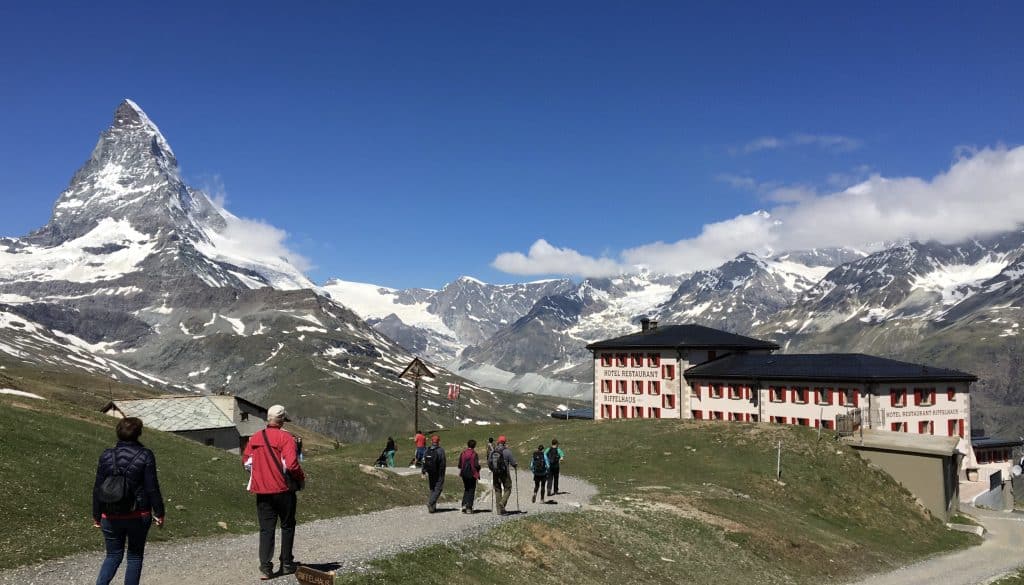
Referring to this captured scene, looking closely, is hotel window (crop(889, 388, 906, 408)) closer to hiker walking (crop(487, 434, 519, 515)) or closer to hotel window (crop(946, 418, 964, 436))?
hotel window (crop(946, 418, 964, 436))

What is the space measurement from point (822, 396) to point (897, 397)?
6.92 meters

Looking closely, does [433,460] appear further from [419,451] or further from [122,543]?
[419,451]

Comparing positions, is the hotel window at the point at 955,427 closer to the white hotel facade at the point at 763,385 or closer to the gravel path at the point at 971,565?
the white hotel facade at the point at 763,385

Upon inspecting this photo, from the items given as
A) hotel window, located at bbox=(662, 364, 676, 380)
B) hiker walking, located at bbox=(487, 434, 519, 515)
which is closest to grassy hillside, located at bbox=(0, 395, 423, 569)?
hiker walking, located at bbox=(487, 434, 519, 515)

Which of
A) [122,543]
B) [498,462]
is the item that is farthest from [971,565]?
[122,543]

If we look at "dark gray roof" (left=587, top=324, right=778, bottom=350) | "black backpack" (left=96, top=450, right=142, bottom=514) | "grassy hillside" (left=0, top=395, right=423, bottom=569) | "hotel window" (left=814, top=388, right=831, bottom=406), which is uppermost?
"dark gray roof" (left=587, top=324, right=778, bottom=350)

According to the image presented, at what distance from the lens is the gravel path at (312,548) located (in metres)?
18.6

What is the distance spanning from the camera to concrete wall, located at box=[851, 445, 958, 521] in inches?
2272

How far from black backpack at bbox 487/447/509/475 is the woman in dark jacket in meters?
17.2

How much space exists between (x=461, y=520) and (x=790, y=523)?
22.3 meters

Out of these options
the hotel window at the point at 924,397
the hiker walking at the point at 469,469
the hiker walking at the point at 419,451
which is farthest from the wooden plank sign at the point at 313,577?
the hotel window at the point at 924,397

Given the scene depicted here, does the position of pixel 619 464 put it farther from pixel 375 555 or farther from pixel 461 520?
pixel 375 555

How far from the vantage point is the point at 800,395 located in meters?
81.2

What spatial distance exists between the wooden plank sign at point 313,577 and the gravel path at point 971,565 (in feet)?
99.5
